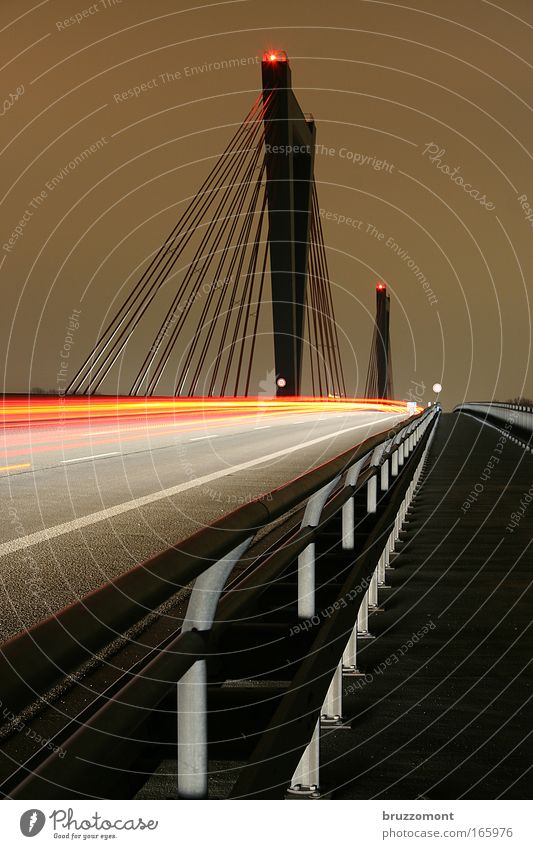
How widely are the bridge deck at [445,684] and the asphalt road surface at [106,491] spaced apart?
2.05m

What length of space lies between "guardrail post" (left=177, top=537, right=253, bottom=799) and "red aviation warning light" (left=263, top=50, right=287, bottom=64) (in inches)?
1735

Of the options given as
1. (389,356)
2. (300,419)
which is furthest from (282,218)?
(389,356)

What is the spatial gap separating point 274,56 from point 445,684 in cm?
4182

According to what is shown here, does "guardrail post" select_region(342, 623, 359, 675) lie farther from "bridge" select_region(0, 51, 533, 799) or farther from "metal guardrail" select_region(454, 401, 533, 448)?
"metal guardrail" select_region(454, 401, 533, 448)

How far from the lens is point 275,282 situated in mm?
47312

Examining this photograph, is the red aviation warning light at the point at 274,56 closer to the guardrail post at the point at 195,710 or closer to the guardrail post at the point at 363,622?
the guardrail post at the point at 363,622

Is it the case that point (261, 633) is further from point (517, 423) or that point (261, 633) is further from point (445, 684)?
point (517, 423)

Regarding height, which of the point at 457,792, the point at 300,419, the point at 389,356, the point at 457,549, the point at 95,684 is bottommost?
the point at 457,792

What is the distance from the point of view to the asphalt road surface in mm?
9094

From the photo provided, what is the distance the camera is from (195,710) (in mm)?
3174

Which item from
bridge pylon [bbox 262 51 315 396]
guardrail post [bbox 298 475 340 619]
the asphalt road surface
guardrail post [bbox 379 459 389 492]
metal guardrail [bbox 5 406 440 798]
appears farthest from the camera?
bridge pylon [bbox 262 51 315 396]

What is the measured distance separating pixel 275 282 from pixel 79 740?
45445 mm

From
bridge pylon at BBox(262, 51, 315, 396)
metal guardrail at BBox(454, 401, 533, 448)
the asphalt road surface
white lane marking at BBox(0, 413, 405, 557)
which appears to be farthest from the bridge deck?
bridge pylon at BBox(262, 51, 315, 396)
